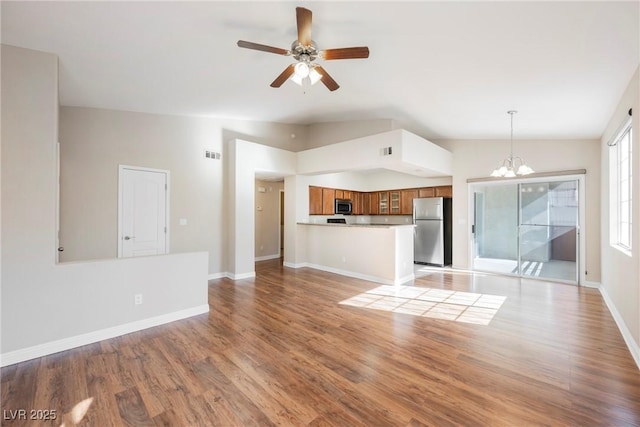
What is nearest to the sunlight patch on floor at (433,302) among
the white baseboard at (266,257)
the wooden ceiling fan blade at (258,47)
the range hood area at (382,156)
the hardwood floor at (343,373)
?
the hardwood floor at (343,373)

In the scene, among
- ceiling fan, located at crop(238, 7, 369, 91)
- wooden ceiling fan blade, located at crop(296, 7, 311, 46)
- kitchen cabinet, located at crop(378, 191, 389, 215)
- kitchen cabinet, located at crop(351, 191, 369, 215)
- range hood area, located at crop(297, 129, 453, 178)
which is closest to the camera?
wooden ceiling fan blade, located at crop(296, 7, 311, 46)

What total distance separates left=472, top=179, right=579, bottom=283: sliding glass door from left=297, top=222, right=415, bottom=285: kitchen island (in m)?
1.99

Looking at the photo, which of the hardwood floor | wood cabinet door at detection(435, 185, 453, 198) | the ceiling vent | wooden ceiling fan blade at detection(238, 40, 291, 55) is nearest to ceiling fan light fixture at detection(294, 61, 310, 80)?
wooden ceiling fan blade at detection(238, 40, 291, 55)

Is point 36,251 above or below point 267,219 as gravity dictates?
below

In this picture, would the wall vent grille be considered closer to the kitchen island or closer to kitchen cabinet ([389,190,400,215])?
the kitchen island

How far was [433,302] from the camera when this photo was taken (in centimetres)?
403

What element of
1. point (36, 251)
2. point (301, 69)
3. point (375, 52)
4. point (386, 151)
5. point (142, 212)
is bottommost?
point (36, 251)

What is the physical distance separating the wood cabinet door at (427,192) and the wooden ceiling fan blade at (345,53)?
5415 mm

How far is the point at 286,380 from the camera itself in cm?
214

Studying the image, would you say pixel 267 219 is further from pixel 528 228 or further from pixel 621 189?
pixel 621 189

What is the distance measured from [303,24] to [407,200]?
6188 mm

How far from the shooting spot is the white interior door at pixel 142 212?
4.44m

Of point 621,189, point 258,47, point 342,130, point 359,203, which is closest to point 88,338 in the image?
point 258,47

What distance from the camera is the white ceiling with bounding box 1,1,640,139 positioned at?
2180 mm
